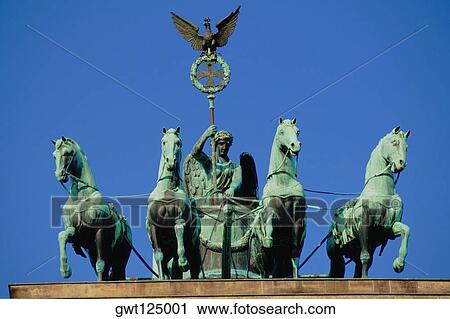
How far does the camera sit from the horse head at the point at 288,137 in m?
41.2

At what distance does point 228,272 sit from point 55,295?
12.7 ft

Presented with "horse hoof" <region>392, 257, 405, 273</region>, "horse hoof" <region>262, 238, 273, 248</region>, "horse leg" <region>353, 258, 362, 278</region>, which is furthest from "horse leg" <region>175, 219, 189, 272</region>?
"horse hoof" <region>392, 257, 405, 273</region>

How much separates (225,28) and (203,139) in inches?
102

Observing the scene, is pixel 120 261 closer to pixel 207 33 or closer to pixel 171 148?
pixel 171 148

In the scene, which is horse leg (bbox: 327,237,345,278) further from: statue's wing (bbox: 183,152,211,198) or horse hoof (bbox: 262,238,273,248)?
statue's wing (bbox: 183,152,211,198)

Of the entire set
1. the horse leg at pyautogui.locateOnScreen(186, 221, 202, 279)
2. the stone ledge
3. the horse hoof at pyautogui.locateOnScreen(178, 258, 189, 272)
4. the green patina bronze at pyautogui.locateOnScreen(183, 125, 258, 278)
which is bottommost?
the stone ledge

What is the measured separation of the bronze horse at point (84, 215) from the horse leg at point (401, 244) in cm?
494

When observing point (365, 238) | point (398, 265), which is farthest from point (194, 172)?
point (398, 265)

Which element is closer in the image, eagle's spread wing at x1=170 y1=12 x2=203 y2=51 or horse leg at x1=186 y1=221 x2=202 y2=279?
horse leg at x1=186 y1=221 x2=202 y2=279

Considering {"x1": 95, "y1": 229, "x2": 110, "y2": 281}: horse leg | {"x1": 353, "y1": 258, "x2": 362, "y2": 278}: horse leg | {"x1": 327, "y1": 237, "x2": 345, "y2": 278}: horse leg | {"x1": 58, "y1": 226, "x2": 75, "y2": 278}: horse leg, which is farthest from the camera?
{"x1": 327, "y1": 237, "x2": 345, "y2": 278}: horse leg

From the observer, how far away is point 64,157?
41.4 metres

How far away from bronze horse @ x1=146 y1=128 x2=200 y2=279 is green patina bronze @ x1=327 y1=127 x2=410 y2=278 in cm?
284

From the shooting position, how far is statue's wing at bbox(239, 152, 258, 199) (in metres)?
45.4
